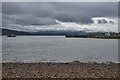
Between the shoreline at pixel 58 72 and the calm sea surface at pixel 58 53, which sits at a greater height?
the shoreline at pixel 58 72

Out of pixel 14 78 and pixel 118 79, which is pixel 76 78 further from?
pixel 14 78

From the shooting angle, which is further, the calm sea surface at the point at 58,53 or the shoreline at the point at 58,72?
the calm sea surface at the point at 58,53

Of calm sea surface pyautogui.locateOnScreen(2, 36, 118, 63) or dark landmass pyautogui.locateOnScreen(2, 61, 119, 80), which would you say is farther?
calm sea surface pyautogui.locateOnScreen(2, 36, 118, 63)

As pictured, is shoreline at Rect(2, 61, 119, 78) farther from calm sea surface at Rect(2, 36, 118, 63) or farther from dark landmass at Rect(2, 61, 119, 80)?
calm sea surface at Rect(2, 36, 118, 63)

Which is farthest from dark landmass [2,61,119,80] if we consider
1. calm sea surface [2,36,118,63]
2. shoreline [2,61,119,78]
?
calm sea surface [2,36,118,63]

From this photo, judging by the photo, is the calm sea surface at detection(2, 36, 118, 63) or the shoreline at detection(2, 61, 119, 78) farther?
the calm sea surface at detection(2, 36, 118, 63)

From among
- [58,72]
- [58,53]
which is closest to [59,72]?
[58,72]

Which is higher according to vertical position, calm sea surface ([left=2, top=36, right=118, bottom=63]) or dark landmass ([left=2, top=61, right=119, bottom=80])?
dark landmass ([left=2, top=61, right=119, bottom=80])

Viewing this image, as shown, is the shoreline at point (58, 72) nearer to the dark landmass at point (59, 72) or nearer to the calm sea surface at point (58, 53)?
the dark landmass at point (59, 72)

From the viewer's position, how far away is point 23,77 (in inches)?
317

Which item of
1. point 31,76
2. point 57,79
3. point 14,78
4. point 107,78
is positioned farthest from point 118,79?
point 14,78

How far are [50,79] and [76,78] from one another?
1516 mm

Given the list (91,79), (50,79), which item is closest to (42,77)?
(50,79)

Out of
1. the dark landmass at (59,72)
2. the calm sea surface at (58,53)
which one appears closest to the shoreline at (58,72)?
the dark landmass at (59,72)
